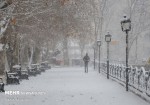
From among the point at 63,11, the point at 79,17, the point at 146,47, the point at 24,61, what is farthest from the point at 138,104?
the point at 146,47

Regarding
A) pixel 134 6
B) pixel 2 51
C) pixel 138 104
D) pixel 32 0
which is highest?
pixel 134 6

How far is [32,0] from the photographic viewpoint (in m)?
21.3

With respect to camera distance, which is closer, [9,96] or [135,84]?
[9,96]

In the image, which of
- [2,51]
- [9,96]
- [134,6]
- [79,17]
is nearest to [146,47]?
[134,6]

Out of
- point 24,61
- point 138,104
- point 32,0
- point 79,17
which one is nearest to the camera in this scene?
point 138,104

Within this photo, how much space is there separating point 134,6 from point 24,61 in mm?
21577

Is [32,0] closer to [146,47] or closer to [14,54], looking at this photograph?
[14,54]

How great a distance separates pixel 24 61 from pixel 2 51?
21039mm

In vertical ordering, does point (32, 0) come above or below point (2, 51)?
above

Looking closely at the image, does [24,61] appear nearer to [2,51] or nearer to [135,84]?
[2,51]

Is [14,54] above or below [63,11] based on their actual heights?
below

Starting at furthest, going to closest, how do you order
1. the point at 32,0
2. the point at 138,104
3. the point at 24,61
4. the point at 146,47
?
the point at 146,47
the point at 24,61
the point at 32,0
the point at 138,104

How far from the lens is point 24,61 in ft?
171

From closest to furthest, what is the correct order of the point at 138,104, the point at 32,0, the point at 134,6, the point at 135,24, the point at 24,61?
the point at 138,104
the point at 32,0
the point at 24,61
the point at 134,6
the point at 135,24
